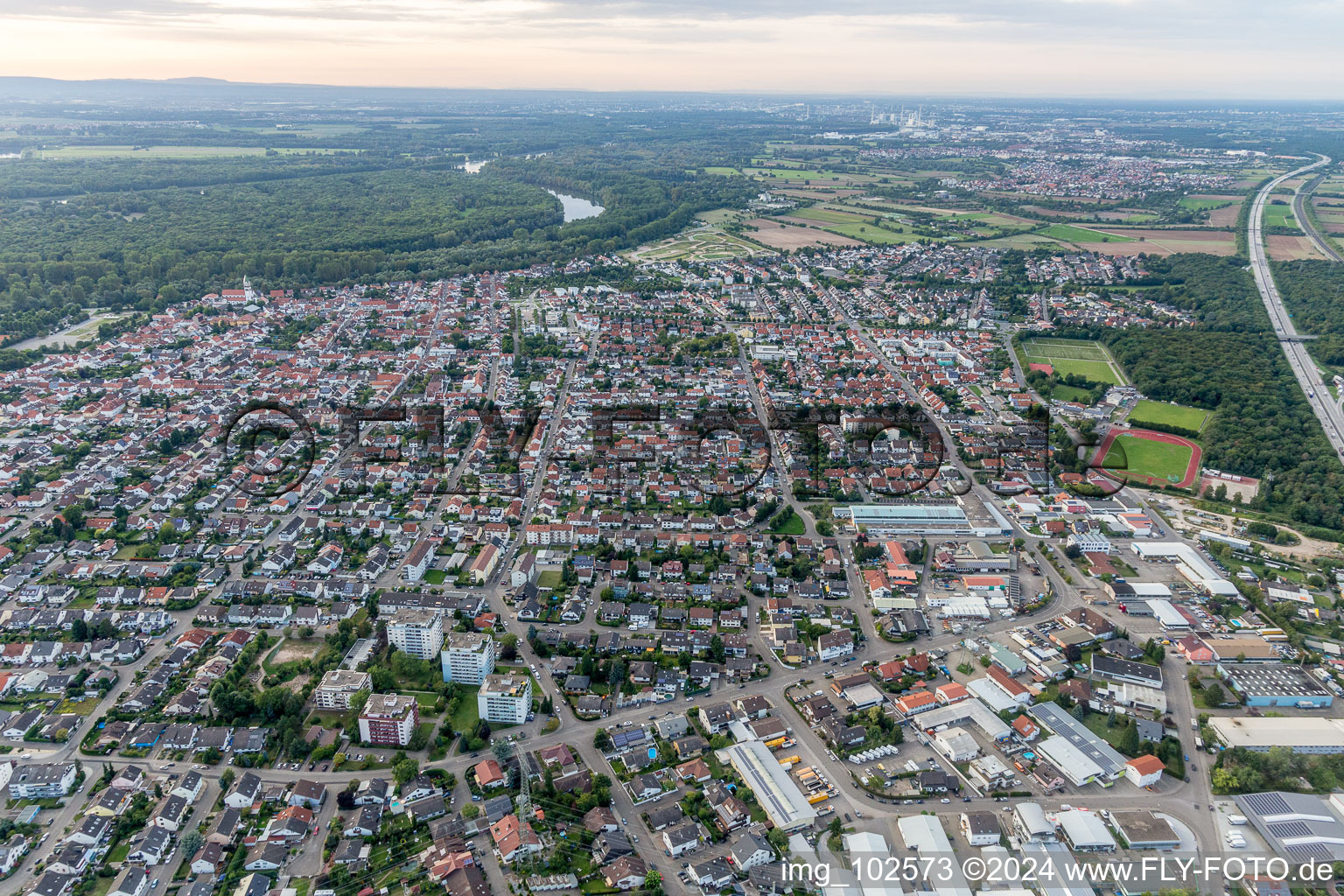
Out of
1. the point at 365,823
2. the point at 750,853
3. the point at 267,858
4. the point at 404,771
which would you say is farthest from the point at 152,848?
the point at 750,853

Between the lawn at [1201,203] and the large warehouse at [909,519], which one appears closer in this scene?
the large warehouse at [909,519]

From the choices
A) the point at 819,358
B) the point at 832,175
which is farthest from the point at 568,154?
the point at 819,358

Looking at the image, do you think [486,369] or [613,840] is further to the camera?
[486,369]

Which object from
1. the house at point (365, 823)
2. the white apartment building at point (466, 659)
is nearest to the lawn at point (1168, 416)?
the white apartment building at point (466, 659)

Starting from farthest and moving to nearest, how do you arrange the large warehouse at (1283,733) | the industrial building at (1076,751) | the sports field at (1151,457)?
the sports field at (1151,457)
the large warehouse at (1283,733)
the industrial building at (1076,751)

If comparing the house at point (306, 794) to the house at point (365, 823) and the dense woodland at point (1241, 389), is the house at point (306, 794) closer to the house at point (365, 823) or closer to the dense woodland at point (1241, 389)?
the house at point (365, 823)

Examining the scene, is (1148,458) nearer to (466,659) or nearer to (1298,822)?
(1298,822)

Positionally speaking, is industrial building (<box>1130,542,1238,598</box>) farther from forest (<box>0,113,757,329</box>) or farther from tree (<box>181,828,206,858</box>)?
forest (<box>0,113,757,329</box>)

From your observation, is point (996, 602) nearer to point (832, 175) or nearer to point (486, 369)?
point (486, 369)
